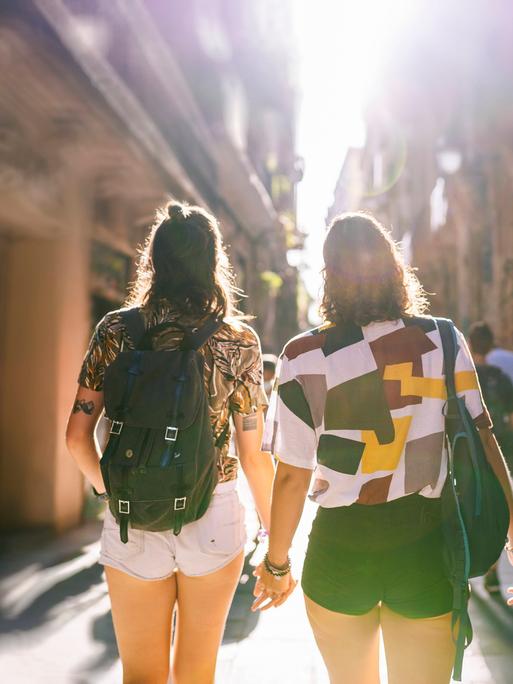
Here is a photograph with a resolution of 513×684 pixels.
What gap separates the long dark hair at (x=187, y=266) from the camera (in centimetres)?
234

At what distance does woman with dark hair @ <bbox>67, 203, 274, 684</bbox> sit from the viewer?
86.1 inches

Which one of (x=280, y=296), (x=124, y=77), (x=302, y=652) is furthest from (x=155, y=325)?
(x=280, y=296)

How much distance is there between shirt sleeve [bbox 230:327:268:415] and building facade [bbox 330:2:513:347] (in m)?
13.8

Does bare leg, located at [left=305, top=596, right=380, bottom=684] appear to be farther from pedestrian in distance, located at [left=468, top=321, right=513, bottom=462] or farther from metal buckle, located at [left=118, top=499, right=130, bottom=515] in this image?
pedestrian in distance, located at [left=468, top=321, right=513, bottom=462]

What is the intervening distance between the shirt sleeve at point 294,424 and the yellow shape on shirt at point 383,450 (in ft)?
0.59

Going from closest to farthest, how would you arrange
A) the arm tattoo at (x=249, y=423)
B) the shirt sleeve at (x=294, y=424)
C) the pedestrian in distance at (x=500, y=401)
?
the shirt sleeve at (x=294, y=424) < the arm tattoo at (x=249, y=423) < the pedestrian in distance at (x=500, y=401)

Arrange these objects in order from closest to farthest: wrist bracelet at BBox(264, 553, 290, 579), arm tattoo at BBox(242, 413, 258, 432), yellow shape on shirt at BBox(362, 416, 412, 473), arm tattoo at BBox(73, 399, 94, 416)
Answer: yellow shape on shirt at BBox(362, 416, 412, 473)
wrist bracelet at BBox(264, 553, 290, 579)
arm tattoo at BBox(73, 399, 94, 416)
arm tattoo at BBox(242, 413, 258, 432)

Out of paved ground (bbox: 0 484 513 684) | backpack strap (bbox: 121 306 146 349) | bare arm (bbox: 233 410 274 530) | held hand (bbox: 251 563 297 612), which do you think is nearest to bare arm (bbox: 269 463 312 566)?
held hand (bbox: 251 563 297 612)

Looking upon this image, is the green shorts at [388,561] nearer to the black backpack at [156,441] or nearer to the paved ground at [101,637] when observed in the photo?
the black backpack at [156,441]

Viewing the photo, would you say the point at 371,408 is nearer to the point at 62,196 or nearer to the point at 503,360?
the point at 503,360

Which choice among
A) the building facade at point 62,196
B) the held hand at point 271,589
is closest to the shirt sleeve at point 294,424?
the held hand at point 271,589

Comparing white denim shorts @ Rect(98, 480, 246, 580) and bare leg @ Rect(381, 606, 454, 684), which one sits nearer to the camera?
bare leg @ Rect(381, 606, 454, 684)

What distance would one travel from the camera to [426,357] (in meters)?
2.08

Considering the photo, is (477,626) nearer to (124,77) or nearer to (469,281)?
(124,77)
